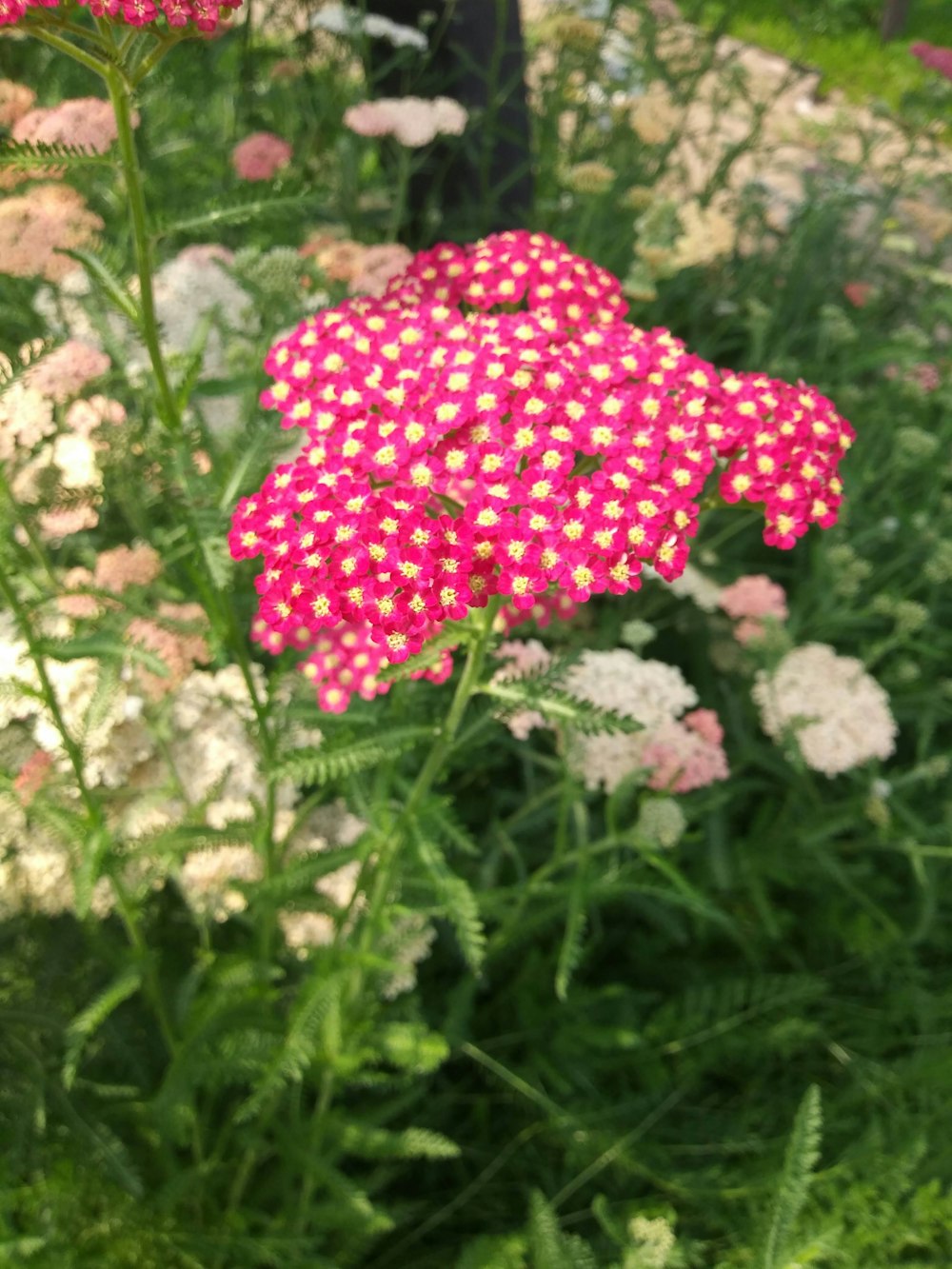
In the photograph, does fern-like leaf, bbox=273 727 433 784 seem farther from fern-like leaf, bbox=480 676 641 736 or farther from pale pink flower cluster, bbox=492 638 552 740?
pale pink flower cluster, bbox=492 638 552 740

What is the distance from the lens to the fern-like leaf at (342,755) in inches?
59.9

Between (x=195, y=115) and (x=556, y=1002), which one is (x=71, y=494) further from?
(x=195, y=115)

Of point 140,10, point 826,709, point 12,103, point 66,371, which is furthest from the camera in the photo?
point 826,709

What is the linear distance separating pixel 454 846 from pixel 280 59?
2.98 meters

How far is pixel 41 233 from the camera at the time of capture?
6.59ft

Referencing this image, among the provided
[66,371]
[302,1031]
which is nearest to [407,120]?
[66,371]

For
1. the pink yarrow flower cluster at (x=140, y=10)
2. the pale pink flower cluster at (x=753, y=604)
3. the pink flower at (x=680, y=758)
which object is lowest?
the pink flower at (x=680, y=758)

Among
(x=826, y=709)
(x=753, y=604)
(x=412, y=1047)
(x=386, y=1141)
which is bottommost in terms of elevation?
(x=386, y=1141)

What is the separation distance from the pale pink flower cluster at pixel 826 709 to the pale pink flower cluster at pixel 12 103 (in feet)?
7.48

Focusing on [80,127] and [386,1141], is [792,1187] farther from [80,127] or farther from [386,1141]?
[80,127]

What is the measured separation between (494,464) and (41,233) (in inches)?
47.7

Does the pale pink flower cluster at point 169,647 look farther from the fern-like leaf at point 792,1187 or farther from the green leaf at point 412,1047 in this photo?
the fern-like leaf at point 792,1187

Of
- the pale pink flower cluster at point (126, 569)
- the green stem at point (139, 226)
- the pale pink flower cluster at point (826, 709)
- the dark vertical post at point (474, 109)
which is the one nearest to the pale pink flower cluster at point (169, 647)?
the pale pink flower cluster at point (126, 569)

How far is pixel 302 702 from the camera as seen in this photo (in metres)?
1.88
